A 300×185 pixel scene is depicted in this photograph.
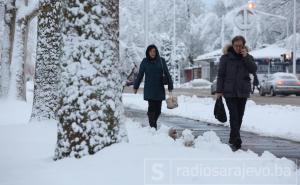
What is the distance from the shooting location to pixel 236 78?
8539mm

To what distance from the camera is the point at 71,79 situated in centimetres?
623

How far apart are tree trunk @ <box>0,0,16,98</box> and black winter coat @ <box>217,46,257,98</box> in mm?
14558

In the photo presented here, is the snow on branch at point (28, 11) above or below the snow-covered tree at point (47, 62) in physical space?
above

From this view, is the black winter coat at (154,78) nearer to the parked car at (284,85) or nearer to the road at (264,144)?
the road at (264,144)

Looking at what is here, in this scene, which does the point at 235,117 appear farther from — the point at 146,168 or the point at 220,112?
the point at 146,168

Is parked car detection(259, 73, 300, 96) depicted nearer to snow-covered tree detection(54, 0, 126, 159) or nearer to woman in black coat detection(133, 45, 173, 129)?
woman in black coat detection(133, 45, 173, 129)

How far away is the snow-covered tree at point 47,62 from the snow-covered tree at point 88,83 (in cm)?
510

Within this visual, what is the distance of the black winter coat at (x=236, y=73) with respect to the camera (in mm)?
8477

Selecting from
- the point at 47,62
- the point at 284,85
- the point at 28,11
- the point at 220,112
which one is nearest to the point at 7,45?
the point at 28,11

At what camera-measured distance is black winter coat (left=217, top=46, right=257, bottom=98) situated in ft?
27.8

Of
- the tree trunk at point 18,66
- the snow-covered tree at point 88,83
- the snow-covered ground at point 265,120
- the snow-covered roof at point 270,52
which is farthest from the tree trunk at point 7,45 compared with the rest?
the snow-covered roof at point 270,52

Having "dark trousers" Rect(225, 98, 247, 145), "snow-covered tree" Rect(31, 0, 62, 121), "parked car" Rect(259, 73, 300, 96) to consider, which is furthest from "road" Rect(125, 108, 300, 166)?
"parked car" Rect(259, 73, 300, 96)

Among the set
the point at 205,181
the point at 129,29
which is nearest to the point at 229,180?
the point at 205,181

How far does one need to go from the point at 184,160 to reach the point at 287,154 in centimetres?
319
